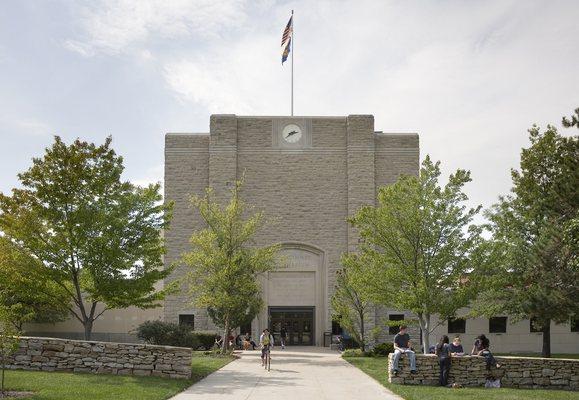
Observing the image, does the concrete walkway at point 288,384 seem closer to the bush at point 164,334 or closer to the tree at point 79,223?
the bush at point 164,334

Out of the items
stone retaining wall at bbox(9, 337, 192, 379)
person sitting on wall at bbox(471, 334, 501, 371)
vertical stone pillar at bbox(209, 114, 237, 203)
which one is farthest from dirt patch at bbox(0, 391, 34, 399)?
vertical stone pillar at bbox(209, 114, 237, 203)

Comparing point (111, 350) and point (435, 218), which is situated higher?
point (435, 218)

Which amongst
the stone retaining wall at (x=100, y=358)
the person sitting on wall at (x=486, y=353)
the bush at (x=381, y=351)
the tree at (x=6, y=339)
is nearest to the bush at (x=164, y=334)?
the stone retaining wall at (x=100, y=358)

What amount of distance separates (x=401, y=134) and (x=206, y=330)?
714 inches

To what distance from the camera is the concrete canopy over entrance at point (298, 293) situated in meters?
42.6

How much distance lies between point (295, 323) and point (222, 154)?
12.1 metres

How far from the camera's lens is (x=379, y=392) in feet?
56.9

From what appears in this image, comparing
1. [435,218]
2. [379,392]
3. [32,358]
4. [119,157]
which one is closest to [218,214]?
[119,157]

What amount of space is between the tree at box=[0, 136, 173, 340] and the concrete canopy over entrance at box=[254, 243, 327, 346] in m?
19.5

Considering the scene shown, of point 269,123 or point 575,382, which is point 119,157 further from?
point 269,123

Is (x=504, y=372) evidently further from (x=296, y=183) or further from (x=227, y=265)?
(x=296, y=183)

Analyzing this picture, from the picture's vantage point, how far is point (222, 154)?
141ft

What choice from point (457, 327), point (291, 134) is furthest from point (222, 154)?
point (457, 327)

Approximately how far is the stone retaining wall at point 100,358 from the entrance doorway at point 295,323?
77.5 ft
